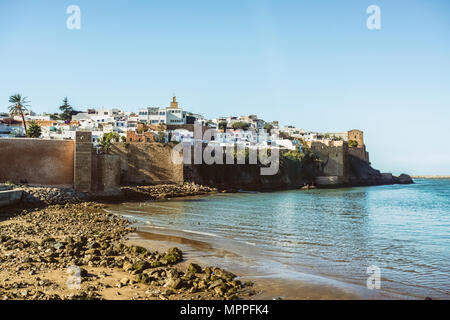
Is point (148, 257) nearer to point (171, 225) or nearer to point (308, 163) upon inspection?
point (171, 225)

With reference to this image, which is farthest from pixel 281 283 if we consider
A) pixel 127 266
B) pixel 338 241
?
pixel 338 241

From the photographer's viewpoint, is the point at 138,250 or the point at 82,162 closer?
the point at 138,250

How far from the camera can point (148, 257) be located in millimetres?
9648

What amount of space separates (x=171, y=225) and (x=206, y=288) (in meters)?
8.83

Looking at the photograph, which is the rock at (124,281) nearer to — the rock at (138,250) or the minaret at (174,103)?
the rock at (138,250)

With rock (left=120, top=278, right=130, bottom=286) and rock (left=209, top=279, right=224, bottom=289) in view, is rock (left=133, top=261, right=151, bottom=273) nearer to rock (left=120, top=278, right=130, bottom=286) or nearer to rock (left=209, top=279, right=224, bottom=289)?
rock (left=120, top=278, right=130, bottom=286)

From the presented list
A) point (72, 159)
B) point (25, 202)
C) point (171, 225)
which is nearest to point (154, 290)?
point (171, 225)

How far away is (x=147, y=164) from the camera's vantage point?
35438mm

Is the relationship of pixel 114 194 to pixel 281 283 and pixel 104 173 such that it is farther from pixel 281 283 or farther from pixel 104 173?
pixel 281 283

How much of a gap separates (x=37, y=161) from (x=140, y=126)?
21474 mm

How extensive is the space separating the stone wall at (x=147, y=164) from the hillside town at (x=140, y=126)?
2361 mm

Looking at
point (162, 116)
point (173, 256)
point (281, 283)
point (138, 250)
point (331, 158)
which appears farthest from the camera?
point (331, 158)

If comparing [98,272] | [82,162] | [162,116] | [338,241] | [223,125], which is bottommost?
[338,241]

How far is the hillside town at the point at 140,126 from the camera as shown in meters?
Result: 41.1
